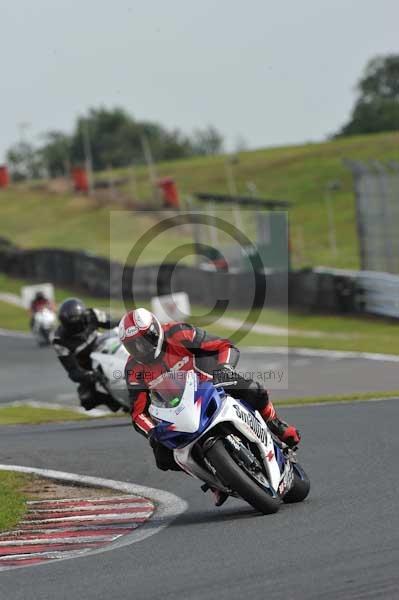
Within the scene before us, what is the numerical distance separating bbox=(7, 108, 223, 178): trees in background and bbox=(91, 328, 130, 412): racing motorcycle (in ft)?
276

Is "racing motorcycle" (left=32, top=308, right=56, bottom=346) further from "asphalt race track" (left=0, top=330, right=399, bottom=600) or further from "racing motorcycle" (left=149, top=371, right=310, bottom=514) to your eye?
"racing motorcycle" (left=149, top=371, right=310, bottom=514)

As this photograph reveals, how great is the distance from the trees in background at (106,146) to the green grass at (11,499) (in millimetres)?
88572

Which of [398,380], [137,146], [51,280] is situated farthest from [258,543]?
[137,146]

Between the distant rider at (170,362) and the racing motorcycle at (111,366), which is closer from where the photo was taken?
the distant rider at (170,362)

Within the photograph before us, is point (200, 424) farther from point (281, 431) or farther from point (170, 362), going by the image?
point (281, 431)

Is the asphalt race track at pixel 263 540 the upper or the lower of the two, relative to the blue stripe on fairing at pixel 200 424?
lower

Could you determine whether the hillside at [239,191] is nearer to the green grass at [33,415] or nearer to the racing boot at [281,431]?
the green grass at [33,415]

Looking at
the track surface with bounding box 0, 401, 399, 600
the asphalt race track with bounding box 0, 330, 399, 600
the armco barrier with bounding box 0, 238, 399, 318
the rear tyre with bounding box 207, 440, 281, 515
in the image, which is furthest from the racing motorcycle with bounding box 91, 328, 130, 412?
the armco barrier with bounding box 0, 238, 399, 318

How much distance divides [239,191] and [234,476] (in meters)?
60.3

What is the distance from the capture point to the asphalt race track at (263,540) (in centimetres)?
607

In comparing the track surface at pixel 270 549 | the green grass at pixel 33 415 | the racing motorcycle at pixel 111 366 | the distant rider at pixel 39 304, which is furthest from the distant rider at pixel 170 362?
the distant rider at pixel 39 304

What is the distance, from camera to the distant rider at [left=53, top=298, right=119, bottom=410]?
14.8 metres

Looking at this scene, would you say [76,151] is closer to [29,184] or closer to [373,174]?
[29,184]

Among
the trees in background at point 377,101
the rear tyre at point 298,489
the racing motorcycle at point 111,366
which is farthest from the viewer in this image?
the trees in background at point 377,101
